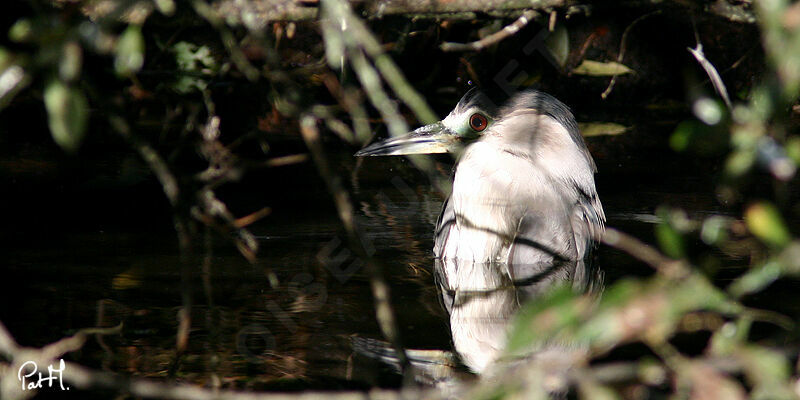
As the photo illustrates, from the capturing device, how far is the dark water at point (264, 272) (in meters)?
3.05

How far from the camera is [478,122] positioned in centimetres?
512

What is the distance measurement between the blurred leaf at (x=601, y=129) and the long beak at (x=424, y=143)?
9.53 ft

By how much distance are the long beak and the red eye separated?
103 mm

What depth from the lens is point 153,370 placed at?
290cm

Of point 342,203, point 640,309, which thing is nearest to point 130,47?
point 342,203

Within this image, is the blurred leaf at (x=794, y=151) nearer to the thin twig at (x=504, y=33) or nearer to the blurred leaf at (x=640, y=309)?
the blurred leaf at (x=640, y=309)

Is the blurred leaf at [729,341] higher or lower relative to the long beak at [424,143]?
lower

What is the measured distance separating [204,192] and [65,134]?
604 mm

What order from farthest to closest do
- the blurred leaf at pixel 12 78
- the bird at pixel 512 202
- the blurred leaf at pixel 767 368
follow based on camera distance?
the bird at pixel 512 202 → the blurred leaf at pixel 12 78 → the blurred leaf at pixel 767 368

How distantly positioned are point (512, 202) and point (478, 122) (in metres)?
0.68

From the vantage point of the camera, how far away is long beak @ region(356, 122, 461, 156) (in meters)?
5.10

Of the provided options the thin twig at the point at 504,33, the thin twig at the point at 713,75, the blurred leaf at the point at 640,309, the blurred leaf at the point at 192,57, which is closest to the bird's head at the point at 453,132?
the thin twig at the point at 504,33

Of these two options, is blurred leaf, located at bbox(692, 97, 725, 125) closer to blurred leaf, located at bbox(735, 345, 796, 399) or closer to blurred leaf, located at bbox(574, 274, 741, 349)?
blurred leaf, located at bbox(574, 274, 741, 349)
